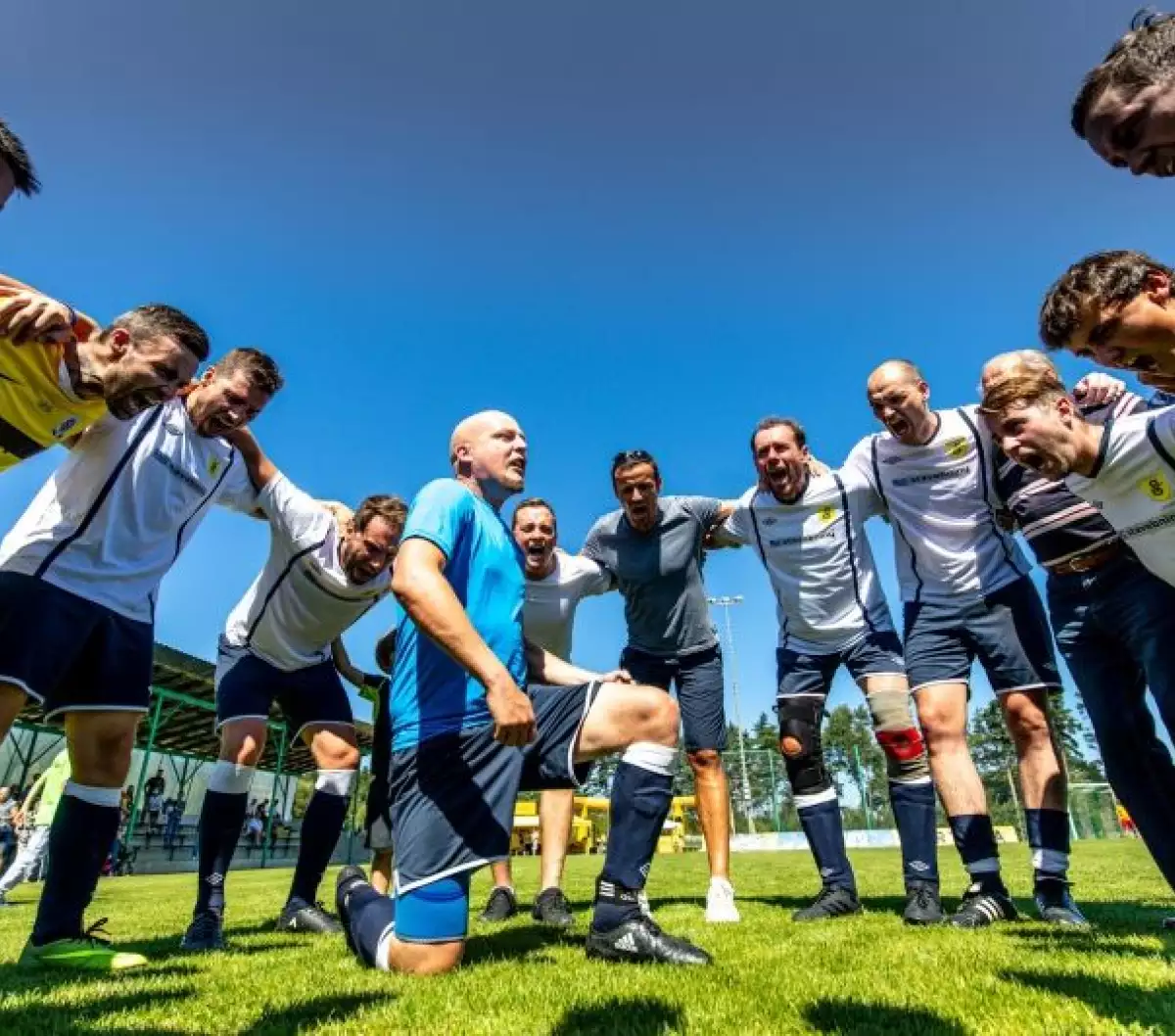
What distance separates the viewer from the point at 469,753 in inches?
124

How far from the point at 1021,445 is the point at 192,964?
4.22 meters

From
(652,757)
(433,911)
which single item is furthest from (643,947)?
(433,911)

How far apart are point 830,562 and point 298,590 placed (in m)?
3.70

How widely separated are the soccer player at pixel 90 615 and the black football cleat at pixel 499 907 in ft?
7.82

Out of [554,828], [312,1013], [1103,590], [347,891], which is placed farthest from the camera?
[554,828]

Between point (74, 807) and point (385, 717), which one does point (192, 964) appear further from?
point (385, 717)

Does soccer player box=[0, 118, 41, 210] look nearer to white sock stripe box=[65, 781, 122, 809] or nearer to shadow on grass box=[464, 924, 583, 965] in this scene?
white sock stripe box=[65, 781, 122, 809]

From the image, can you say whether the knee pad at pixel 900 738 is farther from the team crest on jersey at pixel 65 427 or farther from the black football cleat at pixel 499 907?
the team crest on jersey at pixel 65 427

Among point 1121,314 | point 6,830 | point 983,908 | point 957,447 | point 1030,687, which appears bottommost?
point 983,908

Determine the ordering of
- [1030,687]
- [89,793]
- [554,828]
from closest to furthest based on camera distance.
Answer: [89,793], [1030,687], [554,828]

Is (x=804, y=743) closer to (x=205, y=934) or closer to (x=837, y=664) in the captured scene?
(x=837, y=664)

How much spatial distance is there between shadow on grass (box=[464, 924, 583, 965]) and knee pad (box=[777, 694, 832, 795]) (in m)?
1.92

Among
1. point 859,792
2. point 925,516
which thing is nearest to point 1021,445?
point 925,516

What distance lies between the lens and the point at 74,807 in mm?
3787
